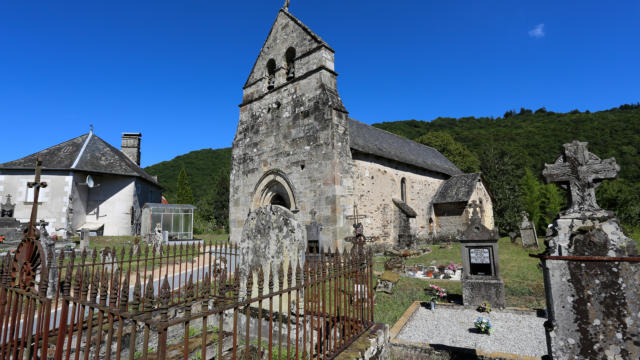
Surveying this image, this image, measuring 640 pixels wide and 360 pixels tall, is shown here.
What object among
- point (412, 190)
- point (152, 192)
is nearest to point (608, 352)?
point (412, 190)

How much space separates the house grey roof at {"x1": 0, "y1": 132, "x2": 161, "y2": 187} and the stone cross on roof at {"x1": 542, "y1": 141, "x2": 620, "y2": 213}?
26.5 m

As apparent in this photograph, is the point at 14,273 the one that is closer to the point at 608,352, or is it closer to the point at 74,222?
the point at 608,352

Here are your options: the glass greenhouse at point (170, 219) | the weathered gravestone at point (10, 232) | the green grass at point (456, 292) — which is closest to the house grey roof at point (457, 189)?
the green grass at point (456, 292)

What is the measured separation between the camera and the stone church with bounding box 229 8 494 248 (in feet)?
41.3

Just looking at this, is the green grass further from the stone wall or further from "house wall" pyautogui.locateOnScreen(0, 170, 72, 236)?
"house wall" pyautogui.locateOnScreen(0, 170, 72, 236)

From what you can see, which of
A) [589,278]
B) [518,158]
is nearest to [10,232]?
[589,278]

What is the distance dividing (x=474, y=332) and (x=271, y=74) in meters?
13.9

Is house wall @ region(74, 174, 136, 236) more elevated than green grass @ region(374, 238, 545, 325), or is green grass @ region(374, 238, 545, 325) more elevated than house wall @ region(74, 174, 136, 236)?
house wall @ region(74, 174, 136, 236)

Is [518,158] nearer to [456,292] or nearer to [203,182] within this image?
[456,292]

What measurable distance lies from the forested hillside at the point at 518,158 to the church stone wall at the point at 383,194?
14050 millimetres

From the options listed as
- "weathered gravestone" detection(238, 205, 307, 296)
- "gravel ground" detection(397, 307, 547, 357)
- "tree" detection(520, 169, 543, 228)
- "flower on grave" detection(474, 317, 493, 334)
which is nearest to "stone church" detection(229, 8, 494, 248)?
"gravel ground" detection(397, 307, 547, 357)

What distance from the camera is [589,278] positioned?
283 cm

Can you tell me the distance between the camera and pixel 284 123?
14.4 m

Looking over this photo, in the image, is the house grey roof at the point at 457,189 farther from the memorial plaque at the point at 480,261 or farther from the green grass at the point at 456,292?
the memorial plaque at the point at 480,261
